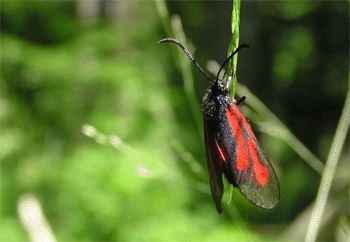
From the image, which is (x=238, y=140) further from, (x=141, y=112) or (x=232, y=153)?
(x=141, y=112)

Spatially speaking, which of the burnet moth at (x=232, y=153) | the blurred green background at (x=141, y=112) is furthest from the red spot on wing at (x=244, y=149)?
the blurred green background at (x=141, y=112)

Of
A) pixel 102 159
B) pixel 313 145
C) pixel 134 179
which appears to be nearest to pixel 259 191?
pixel 134 179

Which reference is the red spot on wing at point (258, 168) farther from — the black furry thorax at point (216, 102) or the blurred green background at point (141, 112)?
the blurred green background at point (141, 112)

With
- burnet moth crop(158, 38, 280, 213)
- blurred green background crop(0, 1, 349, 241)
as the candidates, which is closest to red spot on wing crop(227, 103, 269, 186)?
burnet moth crop(158, 38, 280, 213)

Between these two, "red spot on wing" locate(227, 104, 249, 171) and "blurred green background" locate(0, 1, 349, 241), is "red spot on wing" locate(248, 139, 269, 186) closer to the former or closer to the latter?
"red spot on wing" locate(227, 104, 249, 171)

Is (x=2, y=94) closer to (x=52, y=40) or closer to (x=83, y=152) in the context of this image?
(x=52, y=40)

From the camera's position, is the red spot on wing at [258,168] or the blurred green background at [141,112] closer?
the red spot on wing at [258,168]
